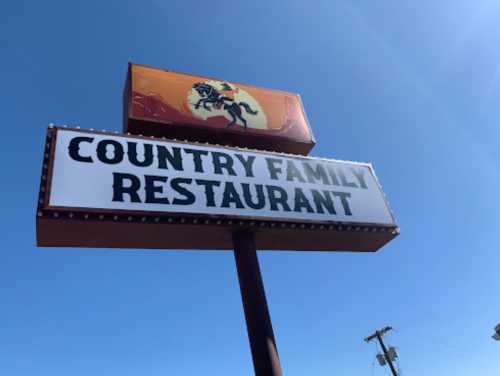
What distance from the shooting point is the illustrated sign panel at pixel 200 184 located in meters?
7.08

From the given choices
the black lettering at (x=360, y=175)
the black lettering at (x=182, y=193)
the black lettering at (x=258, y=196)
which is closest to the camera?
the black lettering at (x=182, y=193)

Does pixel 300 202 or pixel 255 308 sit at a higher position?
pixel 300 202

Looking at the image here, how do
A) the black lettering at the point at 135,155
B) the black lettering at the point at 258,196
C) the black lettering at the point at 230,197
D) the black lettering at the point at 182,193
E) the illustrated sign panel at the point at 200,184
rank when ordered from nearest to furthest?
the illustrated sign panel at the point at 200,184, the black lettering at the point at 182,193, the black lettering at the point at 135,155, the black lettering at the point at 230,197, the black lettering at the point at 258,196

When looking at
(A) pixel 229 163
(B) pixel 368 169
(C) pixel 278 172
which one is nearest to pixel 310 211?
(C) pixel 278 172

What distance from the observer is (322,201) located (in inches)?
362

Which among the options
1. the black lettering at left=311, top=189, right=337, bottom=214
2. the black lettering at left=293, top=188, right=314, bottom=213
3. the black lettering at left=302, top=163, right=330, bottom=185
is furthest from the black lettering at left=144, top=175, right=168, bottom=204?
the black lettering at left=302, top=163, right=330, bottom=185

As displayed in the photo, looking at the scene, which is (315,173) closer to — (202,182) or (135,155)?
(202,182)

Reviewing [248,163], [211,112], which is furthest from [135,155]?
[211,112]

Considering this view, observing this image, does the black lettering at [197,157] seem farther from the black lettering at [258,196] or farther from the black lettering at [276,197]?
the black lettering at [276,197]

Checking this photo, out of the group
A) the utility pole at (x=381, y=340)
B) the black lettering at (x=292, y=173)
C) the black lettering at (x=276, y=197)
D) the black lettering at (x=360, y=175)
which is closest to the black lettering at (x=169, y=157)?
the black lettering at (x=276, y=197)

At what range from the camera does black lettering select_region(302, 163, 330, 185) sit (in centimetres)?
970

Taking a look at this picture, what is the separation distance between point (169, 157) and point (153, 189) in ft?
3.52

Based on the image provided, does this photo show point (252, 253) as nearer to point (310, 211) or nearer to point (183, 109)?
point (310, 211)

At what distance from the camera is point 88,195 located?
273 inches
